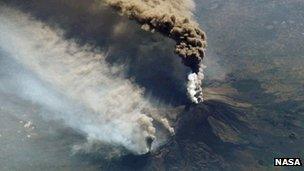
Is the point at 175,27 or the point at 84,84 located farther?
the point at 84,84

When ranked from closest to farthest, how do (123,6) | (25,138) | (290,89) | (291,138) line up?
(123,6) → (25,138) → (291,138) → (290,89)

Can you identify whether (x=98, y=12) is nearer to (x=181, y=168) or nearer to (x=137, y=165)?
(x=137, y=165)

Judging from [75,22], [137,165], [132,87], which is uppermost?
[75,22]

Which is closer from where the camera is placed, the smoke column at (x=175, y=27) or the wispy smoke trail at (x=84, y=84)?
the smoke column at (x=175, y=27)

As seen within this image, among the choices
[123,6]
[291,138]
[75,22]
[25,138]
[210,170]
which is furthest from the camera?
[291,138]

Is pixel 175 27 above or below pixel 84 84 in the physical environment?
above

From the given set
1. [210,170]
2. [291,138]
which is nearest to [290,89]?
[291,138]

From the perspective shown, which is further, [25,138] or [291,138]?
[291,138]

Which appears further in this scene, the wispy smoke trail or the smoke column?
the wispy smoke trail
